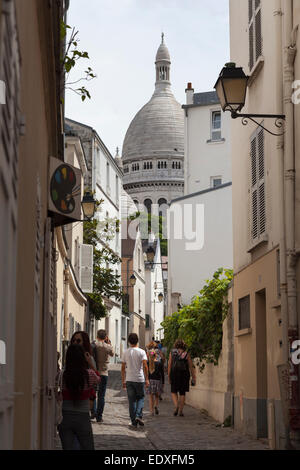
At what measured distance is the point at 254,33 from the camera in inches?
513

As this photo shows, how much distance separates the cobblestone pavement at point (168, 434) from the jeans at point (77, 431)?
3.26 m

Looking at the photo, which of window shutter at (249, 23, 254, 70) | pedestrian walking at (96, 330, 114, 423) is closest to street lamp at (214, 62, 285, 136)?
window shutter at (249, 23, 254, 70)

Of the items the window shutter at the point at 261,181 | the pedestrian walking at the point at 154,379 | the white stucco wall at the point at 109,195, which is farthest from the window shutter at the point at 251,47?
the white stucco wall at the point at 109,195

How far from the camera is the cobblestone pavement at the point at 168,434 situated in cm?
1097

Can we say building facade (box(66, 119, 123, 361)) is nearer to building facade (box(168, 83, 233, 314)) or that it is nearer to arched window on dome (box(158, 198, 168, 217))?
→ building facade (box(168, 83, 233, 314))

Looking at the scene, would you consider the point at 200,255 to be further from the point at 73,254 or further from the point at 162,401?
the point at 162,401

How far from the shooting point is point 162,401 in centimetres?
2238

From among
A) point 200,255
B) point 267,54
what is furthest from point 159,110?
point 267,54

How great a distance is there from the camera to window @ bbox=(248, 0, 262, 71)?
1271 cm

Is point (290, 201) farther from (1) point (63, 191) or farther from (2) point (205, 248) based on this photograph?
(2) point (205, 248)

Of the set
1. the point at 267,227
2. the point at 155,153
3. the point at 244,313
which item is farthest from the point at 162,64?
the point at 267,227

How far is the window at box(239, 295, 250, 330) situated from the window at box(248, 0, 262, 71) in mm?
3649

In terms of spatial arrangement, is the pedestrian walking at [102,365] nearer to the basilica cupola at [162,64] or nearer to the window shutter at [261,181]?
the window shutter at [261,181]
